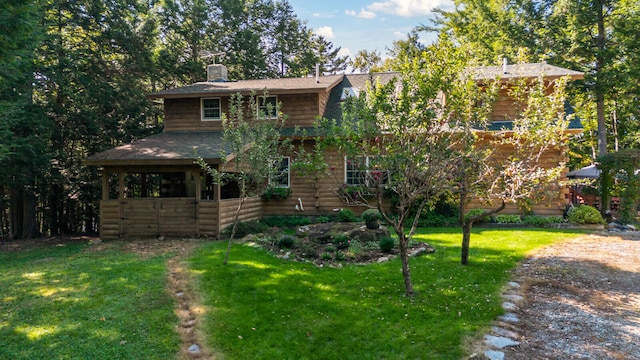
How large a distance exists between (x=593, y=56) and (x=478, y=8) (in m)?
7.79

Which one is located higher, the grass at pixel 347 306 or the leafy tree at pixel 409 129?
the leafy tree at pixel 409 129

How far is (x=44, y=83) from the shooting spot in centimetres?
1412

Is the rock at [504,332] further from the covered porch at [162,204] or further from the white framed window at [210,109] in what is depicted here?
the white framed window at [210,109]

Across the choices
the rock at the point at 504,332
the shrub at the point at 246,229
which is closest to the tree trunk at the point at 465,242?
the rock at the point at 504,332

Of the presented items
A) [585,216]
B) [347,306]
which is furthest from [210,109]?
[585,216]

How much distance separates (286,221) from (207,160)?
13.9ft

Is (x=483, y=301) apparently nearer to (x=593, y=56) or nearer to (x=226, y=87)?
(x=226, y=87)

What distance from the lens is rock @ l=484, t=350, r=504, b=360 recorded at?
4.18 meters

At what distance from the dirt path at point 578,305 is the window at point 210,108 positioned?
13.0m

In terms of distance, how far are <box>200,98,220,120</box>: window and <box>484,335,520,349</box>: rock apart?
45.6 ft

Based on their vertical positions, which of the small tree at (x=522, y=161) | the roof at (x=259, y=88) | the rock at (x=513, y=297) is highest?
the roof at (x=259, y=88)

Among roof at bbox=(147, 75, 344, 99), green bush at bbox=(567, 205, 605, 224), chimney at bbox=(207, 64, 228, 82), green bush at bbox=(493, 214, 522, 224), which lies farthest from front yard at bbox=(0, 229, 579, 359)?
chimney at bbox=(207, 64, 228, 82)

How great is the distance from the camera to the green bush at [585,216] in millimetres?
12141

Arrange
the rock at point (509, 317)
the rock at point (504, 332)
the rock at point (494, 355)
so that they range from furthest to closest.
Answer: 1. the rock at point (509, 317)
2. the rock at point (504, 332)
3. the rock at point (494, 355)
